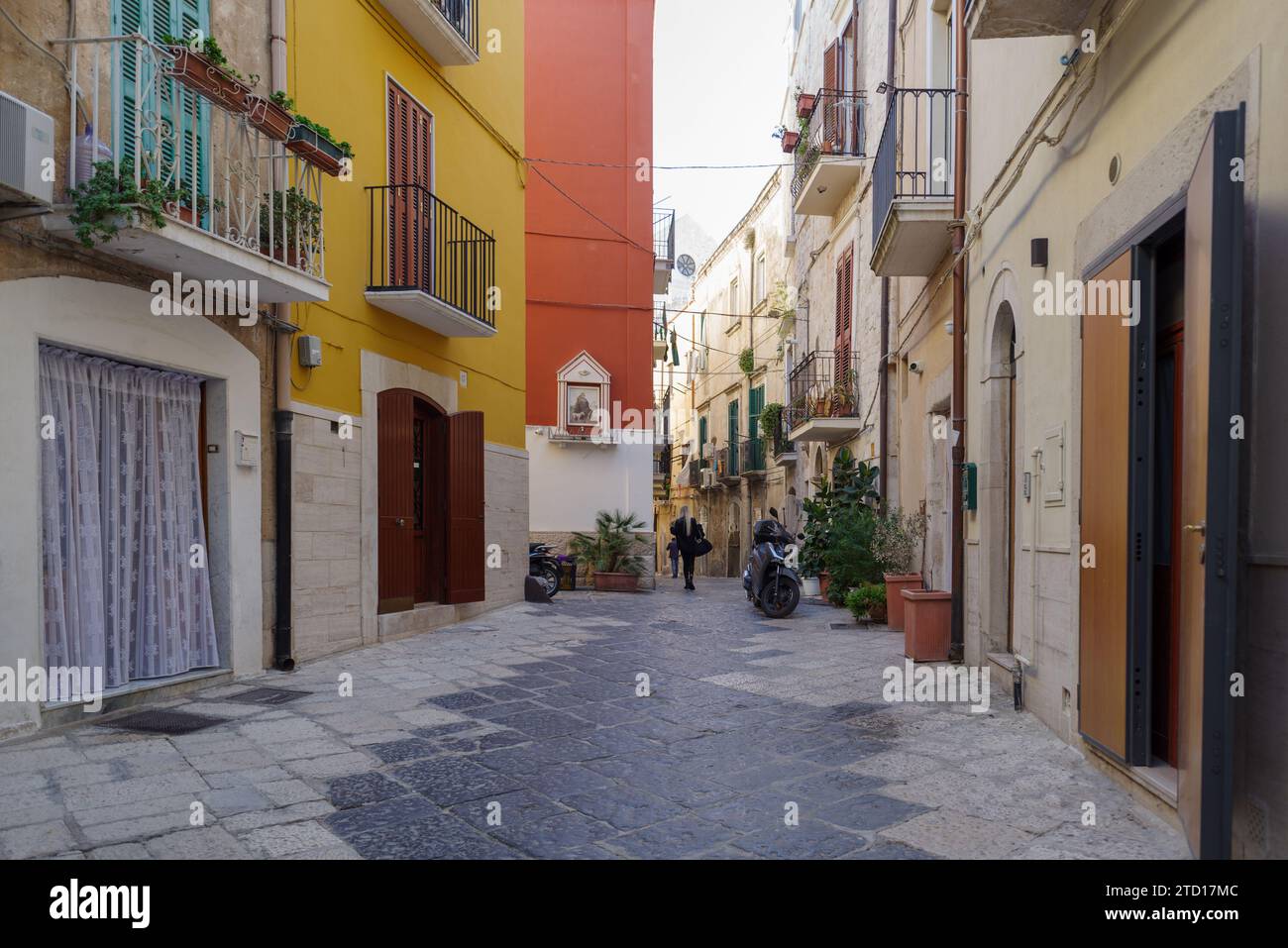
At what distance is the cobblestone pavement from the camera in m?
3.68

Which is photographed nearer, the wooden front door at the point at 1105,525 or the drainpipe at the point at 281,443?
the wooden front door at the point at 1105,525

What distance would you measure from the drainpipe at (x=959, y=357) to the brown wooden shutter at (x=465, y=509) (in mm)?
5457

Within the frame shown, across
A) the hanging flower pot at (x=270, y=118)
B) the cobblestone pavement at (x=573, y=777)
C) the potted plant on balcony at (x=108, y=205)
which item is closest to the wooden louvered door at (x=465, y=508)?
the cobblestone pavement at (x=573, y=777)

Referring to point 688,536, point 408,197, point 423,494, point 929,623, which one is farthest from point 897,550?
point 688,536

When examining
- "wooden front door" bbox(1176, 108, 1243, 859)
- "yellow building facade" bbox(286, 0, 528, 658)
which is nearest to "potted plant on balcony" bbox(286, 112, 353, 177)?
"yellow building facade" bbox(286, 0, 528, 658)

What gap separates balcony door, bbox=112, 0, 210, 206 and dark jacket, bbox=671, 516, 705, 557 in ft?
Answer: 41.7

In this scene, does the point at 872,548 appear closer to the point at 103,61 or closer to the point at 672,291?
the point at 103,61

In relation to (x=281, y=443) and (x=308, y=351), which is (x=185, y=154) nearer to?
(x=308, y=351)

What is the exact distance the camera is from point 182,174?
6699 mm

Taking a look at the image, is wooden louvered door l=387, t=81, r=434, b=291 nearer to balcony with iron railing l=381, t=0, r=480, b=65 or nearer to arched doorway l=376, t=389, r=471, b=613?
balcony with iron railing l=381, t=0, r=480, b=65

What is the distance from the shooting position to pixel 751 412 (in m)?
27.0

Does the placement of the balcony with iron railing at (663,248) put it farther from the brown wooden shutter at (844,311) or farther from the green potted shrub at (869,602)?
the green potted shrub at (869,602)

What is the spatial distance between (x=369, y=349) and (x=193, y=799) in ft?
19.3

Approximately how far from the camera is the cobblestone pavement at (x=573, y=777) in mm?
3676
